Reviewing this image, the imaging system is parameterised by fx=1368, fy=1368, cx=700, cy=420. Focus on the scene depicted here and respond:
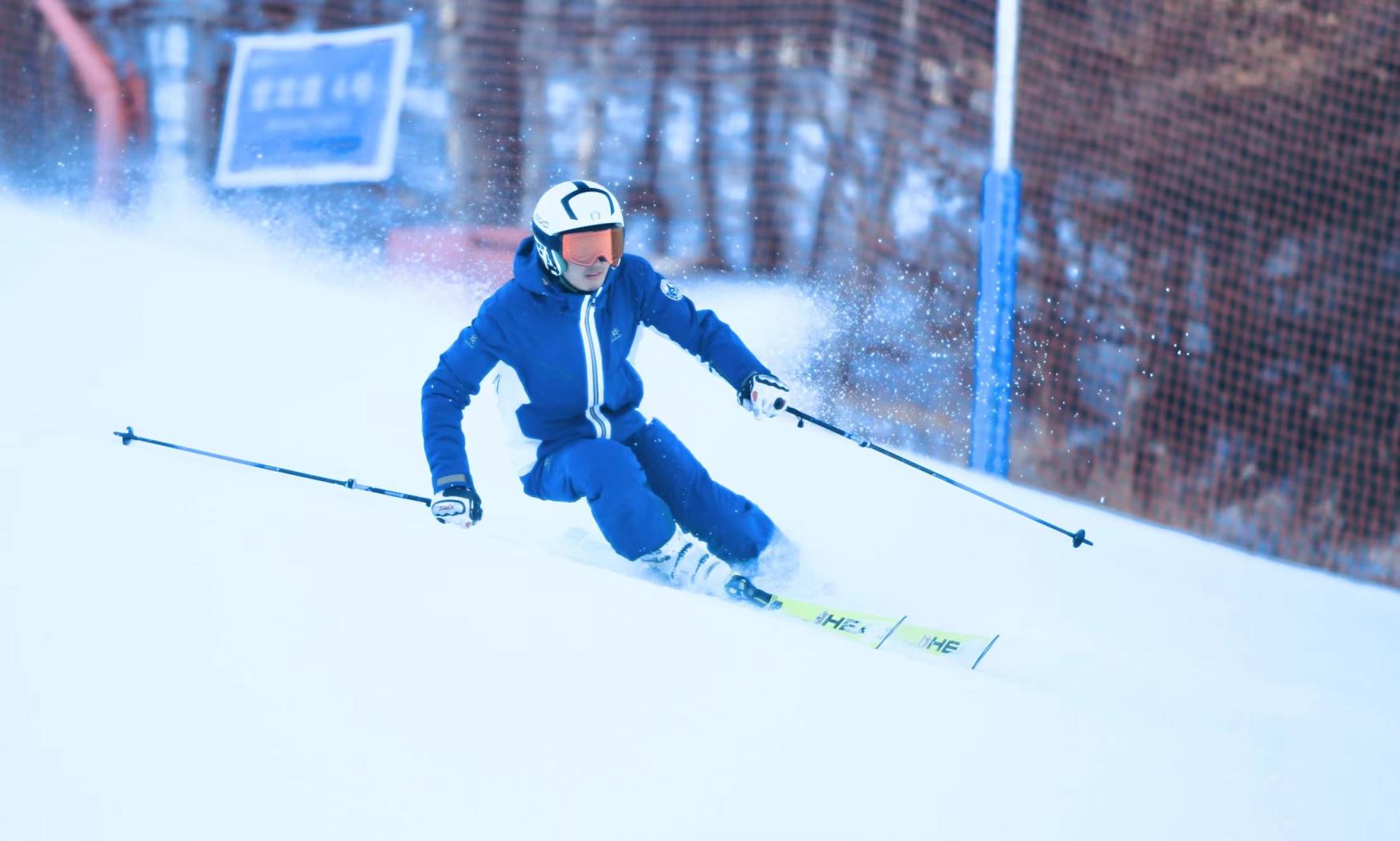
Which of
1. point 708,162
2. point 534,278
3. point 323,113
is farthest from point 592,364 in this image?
point 323,113

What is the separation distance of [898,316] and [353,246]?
111 inches

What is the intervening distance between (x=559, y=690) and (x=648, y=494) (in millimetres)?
841

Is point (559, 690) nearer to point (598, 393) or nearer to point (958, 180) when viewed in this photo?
point (598, 393)

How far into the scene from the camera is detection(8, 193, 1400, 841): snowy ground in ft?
7.80

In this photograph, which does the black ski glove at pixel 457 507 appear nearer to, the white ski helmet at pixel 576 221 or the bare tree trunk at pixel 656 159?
the white ski helmet at pixel 576 221

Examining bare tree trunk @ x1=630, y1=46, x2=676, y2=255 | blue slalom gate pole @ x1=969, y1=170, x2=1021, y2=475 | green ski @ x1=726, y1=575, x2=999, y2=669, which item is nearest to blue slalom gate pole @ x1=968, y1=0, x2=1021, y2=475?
blue slalom gate pole @ x1=969, y1=170, x2=1021, y2=475

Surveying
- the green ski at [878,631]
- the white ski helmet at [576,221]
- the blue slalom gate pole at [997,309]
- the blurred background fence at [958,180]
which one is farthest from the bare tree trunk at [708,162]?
the green ski at [878,631]

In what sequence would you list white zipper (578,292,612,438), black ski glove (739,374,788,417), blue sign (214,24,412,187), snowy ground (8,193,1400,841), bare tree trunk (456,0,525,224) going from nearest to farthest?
snowy ground (8,193,1400,841)
white zipper (578,292,612,438)
black ski glove (739,374,788,417)
bare tree trunk (456,0,525,224)
blue sign (214,24,412,187)

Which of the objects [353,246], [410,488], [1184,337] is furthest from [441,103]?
[1184,337]

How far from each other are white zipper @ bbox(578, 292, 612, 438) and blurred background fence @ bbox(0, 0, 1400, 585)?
2866 mm

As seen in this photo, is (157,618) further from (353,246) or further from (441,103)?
(441,103)

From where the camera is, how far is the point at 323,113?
23.9ft

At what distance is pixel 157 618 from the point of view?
275 centimetres

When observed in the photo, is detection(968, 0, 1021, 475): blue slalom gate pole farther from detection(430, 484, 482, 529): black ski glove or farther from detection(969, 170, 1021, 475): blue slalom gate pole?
detection(430, 484, 482, 529): black ski glove
